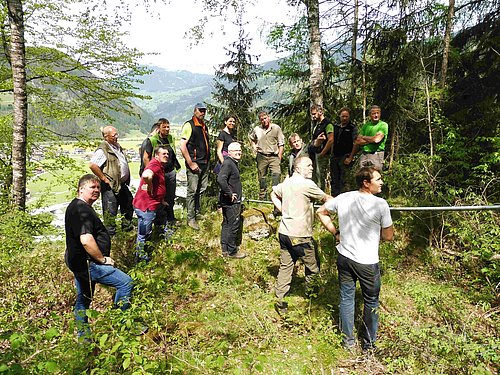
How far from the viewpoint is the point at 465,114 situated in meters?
6.48

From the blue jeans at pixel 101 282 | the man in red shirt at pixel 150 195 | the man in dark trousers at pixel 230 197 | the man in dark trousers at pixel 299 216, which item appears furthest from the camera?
the man in dark trousers at pixel 230 197

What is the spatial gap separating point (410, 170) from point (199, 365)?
499 cm

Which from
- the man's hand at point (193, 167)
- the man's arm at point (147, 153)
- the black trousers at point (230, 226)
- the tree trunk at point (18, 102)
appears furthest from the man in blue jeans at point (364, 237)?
the tree trunk at point (18, 102)

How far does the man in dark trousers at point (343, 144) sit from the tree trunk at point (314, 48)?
3.74 ft

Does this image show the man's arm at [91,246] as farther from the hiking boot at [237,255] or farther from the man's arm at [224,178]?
the hiking boot at [237,255]

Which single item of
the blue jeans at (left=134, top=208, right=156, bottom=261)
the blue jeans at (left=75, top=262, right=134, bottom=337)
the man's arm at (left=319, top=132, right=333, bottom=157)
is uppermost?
Result: the man's arm at (left=319, top=132, right=333, bottom=157)

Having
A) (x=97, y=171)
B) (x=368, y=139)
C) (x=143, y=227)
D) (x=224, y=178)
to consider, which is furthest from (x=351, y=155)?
(x=97, y=171)

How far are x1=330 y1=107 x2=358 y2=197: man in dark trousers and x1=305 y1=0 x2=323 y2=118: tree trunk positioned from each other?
1.14 m

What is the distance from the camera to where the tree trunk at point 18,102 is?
578 centimetres

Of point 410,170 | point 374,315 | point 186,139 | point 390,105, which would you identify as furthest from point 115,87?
point 374,315

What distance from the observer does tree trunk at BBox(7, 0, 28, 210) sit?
5.78 metres

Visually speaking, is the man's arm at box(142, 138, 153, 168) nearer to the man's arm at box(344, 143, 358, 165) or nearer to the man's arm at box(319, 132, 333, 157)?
the man's arm at box(319, 132, 333, 157)

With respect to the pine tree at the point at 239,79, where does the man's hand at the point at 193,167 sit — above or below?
below

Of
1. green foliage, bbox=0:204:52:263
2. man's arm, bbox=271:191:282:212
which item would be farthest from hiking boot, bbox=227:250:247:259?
green foliage, bbox=0:204:52:263
